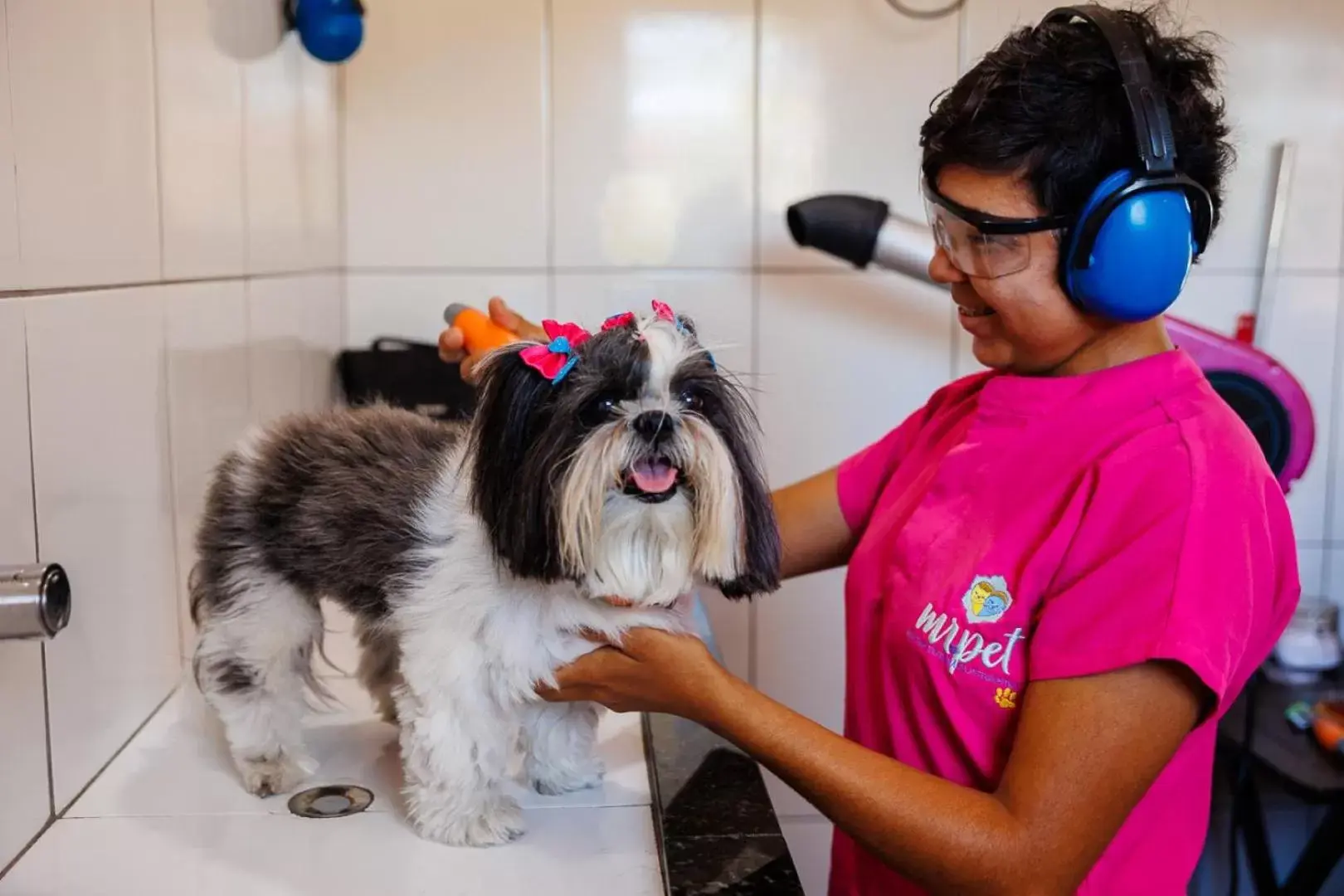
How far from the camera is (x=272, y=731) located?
4.03ft

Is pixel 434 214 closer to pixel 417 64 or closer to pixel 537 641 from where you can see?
pixel 417 64

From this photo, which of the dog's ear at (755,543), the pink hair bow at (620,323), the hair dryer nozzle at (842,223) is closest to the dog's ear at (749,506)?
the dog's ear at (755,543)

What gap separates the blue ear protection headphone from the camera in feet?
3.26

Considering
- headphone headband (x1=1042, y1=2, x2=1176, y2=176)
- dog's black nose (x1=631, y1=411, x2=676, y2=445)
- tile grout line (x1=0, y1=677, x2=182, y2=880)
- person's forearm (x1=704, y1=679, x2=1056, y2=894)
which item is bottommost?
tile grout line (x1=0, y1=677, x2=182, y2=880)

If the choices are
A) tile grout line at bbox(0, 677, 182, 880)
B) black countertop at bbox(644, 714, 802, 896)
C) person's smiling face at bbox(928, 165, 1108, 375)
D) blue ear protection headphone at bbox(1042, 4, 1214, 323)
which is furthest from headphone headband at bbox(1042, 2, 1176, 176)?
tile grout line at bbox(0, 677, 182, 880)

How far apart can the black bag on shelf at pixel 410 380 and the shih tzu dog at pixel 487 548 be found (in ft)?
2.46

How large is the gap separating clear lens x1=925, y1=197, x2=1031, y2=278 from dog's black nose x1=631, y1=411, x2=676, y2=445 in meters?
0.33

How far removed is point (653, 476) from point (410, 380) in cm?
120

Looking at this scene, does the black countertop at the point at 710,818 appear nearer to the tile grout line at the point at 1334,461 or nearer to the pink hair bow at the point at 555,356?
the pink hair bow at the point at 555,356

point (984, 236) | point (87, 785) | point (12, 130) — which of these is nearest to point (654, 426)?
point (984, 236)

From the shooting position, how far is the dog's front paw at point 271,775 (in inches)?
47.3

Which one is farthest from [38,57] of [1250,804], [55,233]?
[1250,804]

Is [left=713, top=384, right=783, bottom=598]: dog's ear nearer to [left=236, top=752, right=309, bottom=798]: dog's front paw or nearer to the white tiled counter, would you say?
the white tiled counter

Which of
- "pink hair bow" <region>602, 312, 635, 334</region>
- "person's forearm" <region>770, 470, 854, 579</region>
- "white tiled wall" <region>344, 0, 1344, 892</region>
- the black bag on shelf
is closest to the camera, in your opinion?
"pink hair bow" <region>602, 312, 635, 334</region>
